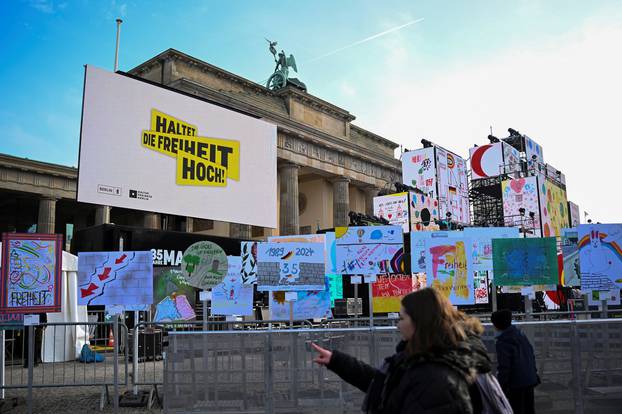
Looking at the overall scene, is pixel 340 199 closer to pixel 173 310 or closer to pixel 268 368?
pixel 173 310

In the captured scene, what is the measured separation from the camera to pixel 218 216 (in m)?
15.5

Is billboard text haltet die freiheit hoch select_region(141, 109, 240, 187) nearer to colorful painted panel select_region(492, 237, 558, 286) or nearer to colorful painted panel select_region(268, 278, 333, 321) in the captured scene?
colorful painted panel select_region(268, 278, 333, 321)

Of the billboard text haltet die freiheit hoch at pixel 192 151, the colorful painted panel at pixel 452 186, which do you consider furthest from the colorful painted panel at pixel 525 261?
the colorful painted panel at pixel 452 186

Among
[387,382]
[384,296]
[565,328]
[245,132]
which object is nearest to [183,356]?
[387,382]

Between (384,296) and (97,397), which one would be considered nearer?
(97,397)

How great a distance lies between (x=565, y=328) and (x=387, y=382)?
4.62 m

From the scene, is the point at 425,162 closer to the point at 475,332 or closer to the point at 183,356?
the point at 183,356

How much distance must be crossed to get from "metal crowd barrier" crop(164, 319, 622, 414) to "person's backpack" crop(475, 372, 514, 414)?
3.24 m

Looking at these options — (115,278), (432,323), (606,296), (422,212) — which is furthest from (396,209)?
(432,323)

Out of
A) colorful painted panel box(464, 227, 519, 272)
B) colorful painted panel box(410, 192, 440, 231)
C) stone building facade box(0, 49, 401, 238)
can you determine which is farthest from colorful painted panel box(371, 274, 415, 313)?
stone building facade box(0, 49, 401, 238)

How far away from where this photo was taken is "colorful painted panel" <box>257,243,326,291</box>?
11180 mm

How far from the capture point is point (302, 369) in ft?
20.2

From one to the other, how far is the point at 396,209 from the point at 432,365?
90.2 ft

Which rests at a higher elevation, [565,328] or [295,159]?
[295,159]
